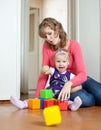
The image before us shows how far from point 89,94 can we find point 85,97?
58 millimetres

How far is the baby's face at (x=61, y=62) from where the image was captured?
1.53m

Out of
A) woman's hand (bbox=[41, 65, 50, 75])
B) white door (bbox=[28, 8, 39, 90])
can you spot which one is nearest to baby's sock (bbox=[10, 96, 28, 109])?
woman's hand (bbox=[41, 65, 50, 75])

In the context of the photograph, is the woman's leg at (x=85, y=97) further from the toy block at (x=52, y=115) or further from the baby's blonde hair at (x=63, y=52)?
the toy block at (x=52, y=115)

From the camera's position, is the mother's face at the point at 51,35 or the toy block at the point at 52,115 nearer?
the toy block at the point at 52,115

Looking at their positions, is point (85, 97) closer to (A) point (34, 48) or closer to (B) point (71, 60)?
(B) point (71, 60)

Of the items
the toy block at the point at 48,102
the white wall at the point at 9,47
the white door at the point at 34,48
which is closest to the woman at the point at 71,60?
the toy block at the point at 48,102

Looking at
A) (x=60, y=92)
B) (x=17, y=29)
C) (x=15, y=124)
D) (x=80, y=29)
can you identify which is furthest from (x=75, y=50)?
(x=80, y=29)

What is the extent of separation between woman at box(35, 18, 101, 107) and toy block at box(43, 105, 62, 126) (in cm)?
51

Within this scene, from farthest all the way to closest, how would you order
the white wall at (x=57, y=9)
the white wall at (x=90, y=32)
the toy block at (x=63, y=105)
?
the white wall at (x=57, y=9)
the white wall at (x=90, y=32)
the toy block at (x=63, y=105)

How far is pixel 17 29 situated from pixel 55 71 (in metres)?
0.54

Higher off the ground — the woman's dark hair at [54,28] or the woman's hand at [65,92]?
the woman's dark hair at [54,28]

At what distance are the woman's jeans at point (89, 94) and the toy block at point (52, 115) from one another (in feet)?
2.11

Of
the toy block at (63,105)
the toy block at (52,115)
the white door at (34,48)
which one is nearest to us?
the toy block at (52,115)

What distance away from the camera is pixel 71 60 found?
1.60m
